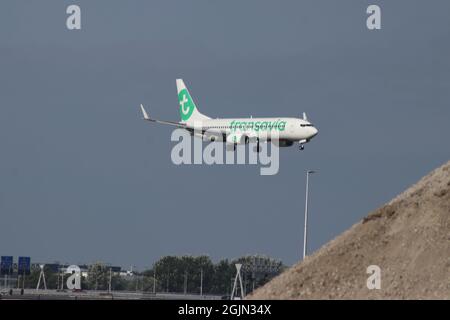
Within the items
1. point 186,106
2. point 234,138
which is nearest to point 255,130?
point 234,138

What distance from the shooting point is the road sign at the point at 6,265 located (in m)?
149

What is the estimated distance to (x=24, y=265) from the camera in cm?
15188

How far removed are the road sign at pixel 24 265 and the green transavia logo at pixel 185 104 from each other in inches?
1330

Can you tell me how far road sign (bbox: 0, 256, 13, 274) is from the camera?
5866 inches

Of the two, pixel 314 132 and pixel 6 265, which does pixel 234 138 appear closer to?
pixel 314 132

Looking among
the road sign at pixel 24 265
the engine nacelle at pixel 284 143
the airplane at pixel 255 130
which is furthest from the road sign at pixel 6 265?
the engine nacelle at pixel 284 143

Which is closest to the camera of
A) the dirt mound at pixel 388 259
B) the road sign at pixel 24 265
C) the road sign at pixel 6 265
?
the dirt mound at pixel 388 259

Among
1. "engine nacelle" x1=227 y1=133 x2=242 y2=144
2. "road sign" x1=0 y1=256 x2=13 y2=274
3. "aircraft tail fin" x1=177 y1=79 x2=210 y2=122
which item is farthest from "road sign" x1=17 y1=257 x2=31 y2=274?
"engine nacelle" x1=227 y1=133 x2=242 y2=144

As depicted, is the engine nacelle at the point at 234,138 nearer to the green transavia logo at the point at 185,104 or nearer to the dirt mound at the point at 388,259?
the green transavia logo at the point at 185,104

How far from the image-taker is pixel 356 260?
152ft

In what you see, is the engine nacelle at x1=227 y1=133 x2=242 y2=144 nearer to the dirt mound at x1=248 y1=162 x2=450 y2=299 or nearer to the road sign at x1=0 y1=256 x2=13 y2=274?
the road sign at x1=0 y1=256 x2=13 y2=274

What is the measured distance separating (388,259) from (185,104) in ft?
397

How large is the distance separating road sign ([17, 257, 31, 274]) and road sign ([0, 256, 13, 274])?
4.57 feet
